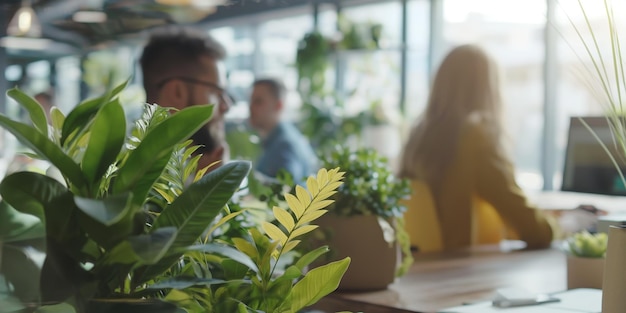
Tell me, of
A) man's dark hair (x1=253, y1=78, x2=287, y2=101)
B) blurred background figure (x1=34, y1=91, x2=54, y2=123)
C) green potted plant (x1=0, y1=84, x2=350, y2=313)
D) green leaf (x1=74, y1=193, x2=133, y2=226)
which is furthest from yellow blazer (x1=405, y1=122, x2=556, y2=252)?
man's dark hair (x1=253, y1=78, x2=287, y2=101)

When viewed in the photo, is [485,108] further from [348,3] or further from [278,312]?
[348,3]

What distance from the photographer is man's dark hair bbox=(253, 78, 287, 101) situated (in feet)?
18.8

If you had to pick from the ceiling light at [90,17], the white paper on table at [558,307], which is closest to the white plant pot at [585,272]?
the white paper on table at [558,307]

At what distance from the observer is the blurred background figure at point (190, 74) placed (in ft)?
8.72

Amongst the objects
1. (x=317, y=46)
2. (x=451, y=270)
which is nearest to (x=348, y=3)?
(x=317, y=46)

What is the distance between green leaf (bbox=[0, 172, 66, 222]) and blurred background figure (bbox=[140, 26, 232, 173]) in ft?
5.48

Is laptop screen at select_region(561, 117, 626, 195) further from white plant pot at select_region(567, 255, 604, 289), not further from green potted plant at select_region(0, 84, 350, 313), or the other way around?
green potted plant at select_region(0, 84, 350, 313)

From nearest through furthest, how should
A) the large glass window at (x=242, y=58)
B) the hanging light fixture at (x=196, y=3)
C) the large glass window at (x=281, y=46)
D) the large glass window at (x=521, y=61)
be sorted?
the hanging light fixture at (x=196, y=3) → the large glass window at (x=521, y=61) → the large glass window at (x=281, y=46) → the large glass window at (x=242, y=58)

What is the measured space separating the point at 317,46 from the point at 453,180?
172 inches

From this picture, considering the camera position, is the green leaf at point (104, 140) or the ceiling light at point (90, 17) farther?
the ceiling light at point (90, 17)

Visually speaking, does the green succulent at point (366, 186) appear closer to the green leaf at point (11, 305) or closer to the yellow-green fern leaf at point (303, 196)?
the yellow-green fern leaf at point (303, 196)

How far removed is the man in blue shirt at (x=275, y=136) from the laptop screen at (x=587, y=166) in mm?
2071

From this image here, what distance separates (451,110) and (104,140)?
2644 millimetres

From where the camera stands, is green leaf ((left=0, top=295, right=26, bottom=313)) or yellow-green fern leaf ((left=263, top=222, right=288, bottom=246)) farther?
yellow-green fern leaf ((left=263, top=222, right=288, bottom=246))
